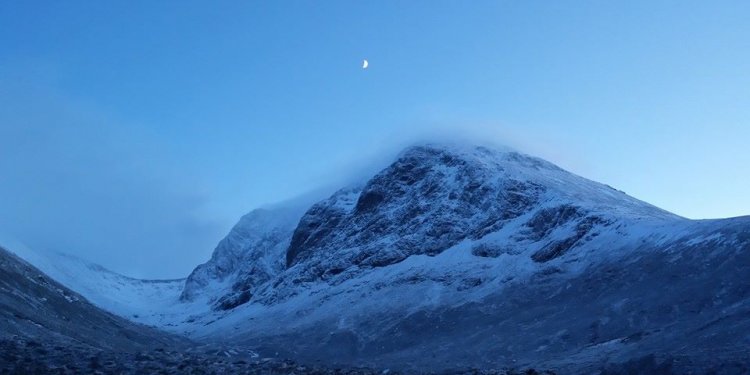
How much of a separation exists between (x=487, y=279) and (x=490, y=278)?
1.32 feet

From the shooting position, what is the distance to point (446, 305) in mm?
77688

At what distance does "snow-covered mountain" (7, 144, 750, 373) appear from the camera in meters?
52.7

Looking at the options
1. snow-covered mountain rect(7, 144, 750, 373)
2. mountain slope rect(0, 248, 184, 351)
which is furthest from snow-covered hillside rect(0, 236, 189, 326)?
mountain slope rect(0, 248, 184, 351)

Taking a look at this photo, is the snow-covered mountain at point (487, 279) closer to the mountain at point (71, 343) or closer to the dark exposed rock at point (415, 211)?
the dark exposed rock at point (415, 211)

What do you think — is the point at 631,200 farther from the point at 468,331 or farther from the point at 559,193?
the point at 468,331

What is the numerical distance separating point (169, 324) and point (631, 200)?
79.1 m

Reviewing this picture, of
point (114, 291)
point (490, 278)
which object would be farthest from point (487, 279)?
point (114, 291)

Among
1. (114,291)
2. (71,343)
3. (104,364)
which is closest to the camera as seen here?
(104,364)

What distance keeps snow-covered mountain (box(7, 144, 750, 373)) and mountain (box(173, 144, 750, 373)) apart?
0.24 meters

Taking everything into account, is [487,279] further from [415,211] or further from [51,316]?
[51,316]

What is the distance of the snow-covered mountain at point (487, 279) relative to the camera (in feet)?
173

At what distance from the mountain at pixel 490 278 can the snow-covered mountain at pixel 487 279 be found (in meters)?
0.24

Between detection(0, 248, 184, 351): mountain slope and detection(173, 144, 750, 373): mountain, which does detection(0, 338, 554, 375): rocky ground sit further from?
detection(173, 144, 750, 373): mountain

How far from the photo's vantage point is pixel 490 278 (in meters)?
82.8
